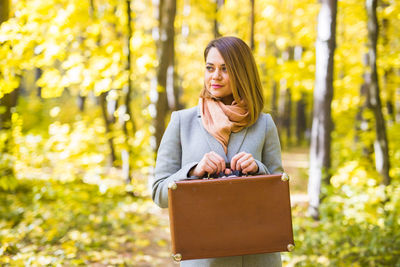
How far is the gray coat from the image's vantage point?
1.82 meters

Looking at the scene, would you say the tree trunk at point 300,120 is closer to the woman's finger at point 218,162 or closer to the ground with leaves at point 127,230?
the ground with leaves at point 127,230

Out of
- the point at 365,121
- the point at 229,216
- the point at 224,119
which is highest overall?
the point at 224,119

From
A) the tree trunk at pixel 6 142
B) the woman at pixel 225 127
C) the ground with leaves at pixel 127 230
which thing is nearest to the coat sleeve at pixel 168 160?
the woman at pixel 225 127

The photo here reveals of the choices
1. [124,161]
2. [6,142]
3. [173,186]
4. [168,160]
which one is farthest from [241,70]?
[124,161]

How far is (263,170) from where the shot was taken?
1.68 meters

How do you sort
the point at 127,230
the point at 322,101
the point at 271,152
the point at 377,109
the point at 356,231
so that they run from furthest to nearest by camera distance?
1. the point at 322,101
2. the point at 127,230
3. the point at 377,109
4. the point at 356,231
5. the point at 271,152

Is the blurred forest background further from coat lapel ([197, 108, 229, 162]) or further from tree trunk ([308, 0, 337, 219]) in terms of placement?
coat lapel ([197, 108, 229, 162])

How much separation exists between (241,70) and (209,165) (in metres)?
0.53

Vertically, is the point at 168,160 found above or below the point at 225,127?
below

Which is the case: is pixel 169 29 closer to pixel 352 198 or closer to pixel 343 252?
pixel 352 198

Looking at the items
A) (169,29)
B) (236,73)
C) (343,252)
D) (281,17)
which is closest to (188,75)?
(281,17)

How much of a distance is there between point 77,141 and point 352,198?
4.63m

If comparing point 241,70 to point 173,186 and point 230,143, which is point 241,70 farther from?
point 173,186

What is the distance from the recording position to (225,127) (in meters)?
1.82
